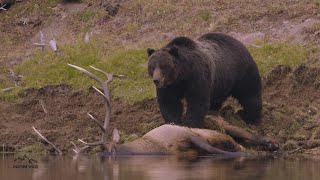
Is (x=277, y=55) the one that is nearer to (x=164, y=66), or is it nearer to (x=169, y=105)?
(x=169, y=105)

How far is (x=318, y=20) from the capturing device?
70.6 ft

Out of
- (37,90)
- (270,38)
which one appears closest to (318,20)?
(270,38)

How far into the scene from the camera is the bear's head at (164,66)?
1571 centimetres

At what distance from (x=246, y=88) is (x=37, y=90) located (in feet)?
15.6

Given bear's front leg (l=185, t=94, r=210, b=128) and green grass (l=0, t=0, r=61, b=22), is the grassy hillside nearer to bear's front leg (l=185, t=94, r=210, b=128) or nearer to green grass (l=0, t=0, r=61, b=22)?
green grass (l=0, t=0, r=61, b=22)

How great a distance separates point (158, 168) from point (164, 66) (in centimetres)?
253

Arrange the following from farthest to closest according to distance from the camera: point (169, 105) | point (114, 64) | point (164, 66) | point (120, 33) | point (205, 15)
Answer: point (120, 33)
point (205, 15)
point (114, 64)
point (169, 105)
point (164, 66)

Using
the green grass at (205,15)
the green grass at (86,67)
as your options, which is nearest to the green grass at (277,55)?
the green grass at (86,67)

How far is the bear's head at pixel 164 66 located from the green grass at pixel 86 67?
3104 mm

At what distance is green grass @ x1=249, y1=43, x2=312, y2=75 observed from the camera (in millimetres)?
19594

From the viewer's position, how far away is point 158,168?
1371cm

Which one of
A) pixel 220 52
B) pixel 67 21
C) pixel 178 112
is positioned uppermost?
pixel 67 21

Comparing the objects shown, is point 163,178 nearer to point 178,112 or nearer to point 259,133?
point 178,112

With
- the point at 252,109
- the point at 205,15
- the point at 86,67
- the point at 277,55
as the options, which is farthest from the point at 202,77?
the point at 205,15
